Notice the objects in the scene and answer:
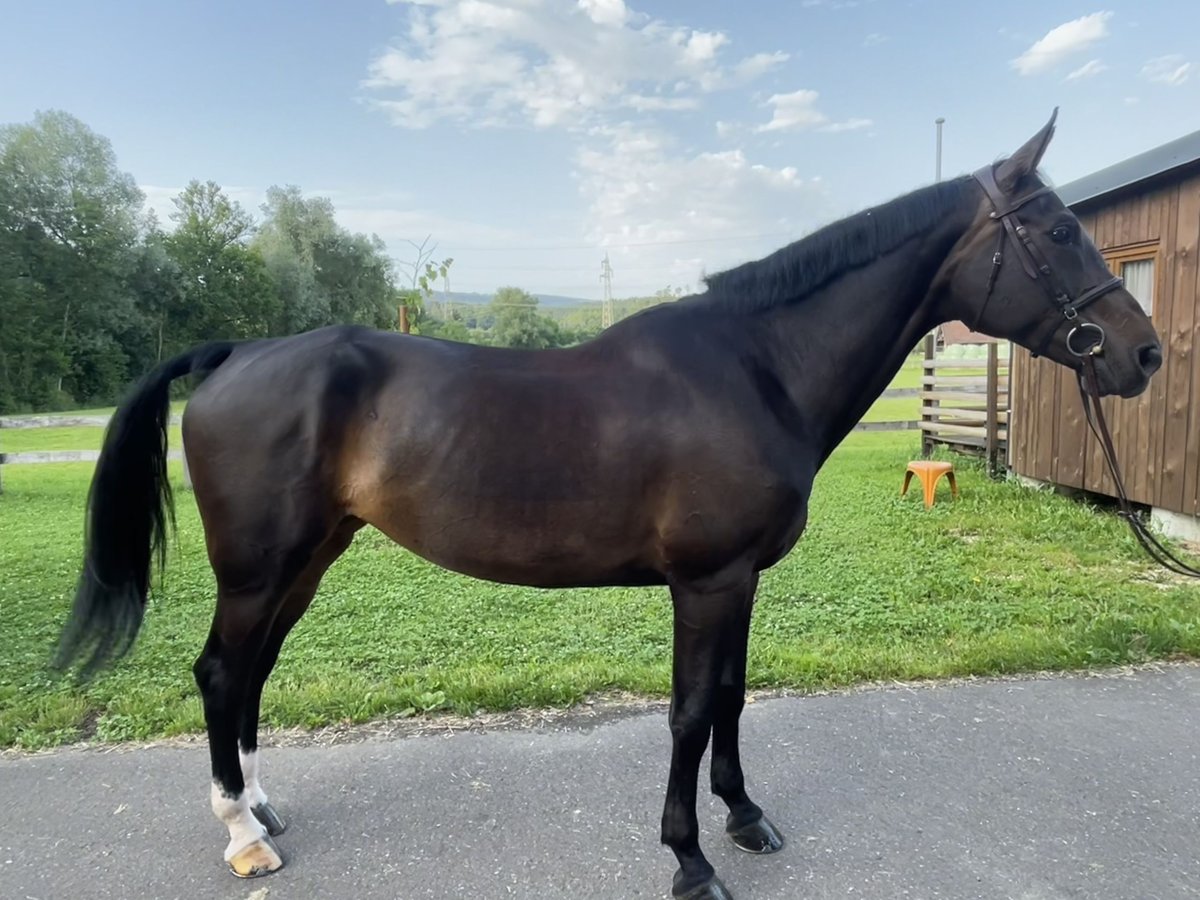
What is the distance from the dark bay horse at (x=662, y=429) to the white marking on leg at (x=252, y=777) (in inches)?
0.7

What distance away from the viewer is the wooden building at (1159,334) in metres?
5.82

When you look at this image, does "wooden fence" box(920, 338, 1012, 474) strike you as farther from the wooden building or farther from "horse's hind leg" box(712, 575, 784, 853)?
"horse's hind leg" box(712, 575, 784, 853)

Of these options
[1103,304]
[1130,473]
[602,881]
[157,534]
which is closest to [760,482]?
[1103,304]

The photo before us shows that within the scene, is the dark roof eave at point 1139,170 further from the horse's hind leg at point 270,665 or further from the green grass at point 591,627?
the horse's hind leg at point 270,665

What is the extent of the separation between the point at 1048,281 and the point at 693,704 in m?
1.62

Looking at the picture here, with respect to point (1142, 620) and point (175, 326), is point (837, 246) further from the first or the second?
point (175, 326)

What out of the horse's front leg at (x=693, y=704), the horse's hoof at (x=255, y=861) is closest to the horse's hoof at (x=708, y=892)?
the horse's front leg at (x=693, y=704)

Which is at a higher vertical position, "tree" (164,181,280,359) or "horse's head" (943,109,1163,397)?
"tree" (164,181,280,359)

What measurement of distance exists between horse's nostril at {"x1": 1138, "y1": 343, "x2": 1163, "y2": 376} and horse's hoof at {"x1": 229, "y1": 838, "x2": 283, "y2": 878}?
3.00 m

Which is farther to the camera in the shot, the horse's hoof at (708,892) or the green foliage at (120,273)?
the green foliage at (120,273)

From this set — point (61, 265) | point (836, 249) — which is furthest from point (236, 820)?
point (61, 265)

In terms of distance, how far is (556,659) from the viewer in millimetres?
3791

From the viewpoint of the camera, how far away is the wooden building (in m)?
5.82

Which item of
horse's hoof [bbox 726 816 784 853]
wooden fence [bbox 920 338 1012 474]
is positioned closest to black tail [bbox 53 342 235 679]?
horse's hoof [bbox 726 816 784 853]
